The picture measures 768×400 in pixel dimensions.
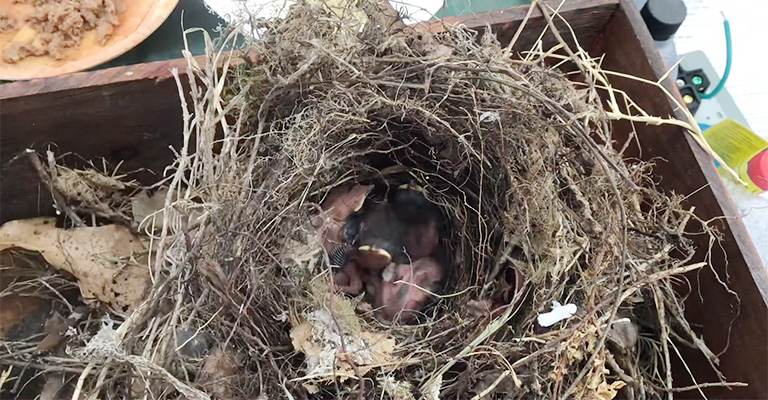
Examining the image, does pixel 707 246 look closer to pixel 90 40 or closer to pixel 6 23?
pixel 90 40

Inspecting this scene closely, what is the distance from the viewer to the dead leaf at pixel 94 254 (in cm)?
78

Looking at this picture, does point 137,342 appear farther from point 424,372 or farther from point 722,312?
point 722,312

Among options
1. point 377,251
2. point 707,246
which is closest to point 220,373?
point 377,251

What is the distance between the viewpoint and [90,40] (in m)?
0.98

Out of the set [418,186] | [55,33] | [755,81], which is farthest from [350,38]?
[755,81]

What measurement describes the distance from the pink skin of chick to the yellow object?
1.64 ft

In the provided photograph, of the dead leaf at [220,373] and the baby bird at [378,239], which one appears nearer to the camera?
the dead leaf at [220,373]

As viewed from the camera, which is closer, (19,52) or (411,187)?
(411,187)

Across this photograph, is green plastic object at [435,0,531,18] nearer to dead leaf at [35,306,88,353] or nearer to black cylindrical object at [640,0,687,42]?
black cylindrical object at [640,0,687,42]

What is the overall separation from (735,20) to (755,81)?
16 centimetres

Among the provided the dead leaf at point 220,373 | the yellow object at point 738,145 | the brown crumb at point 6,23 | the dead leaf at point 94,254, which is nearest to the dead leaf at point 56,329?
the dead leaf at point 94,254

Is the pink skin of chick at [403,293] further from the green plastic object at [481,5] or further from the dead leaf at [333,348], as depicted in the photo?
the green plastic object at [481,5]

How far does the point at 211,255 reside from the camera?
561mm

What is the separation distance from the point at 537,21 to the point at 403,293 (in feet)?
1.27
